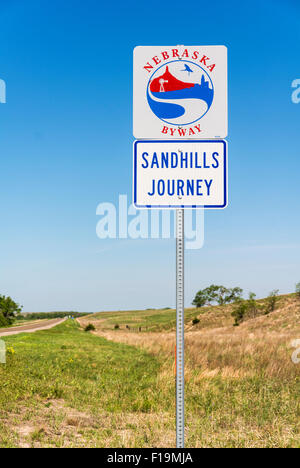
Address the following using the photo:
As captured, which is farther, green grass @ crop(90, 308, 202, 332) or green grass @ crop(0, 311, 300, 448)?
green grass @ crop(90, 308, 202, 332)

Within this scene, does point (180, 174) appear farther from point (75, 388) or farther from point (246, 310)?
point (246, 310)

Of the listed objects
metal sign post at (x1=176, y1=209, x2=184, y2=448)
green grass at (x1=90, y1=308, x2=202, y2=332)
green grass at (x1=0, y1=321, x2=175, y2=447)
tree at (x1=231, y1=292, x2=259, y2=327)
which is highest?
metal sign post at (x1=176, y1=209, x2=184, y2=448)

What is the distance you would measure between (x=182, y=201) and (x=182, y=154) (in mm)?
562

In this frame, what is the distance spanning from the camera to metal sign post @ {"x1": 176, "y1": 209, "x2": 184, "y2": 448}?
4.53 metres

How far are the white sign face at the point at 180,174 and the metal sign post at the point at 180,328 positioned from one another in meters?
0.26

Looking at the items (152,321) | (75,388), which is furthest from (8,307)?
(75,388)

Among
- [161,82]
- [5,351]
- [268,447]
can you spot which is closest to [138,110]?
[161,82]

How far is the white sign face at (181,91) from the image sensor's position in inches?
192

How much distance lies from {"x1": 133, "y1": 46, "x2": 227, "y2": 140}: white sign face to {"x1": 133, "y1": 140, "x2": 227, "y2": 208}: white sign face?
0.15 meters

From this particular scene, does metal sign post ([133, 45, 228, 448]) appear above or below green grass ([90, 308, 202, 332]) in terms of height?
above

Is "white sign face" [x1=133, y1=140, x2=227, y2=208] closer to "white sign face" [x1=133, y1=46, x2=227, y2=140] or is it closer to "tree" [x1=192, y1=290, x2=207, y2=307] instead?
"white sign face" [x1=133, y1=46, x2=227, y2=140]

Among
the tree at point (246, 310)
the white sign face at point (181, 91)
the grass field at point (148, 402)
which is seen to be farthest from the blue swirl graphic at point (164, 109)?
the tree at point (246, 310)

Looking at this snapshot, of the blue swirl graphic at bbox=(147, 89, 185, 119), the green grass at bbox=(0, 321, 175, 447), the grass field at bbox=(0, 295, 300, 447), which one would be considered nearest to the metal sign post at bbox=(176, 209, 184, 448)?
the blue swirl graphic at bbox=(147, 89, 185, 119)

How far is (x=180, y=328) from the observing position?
469 cm
